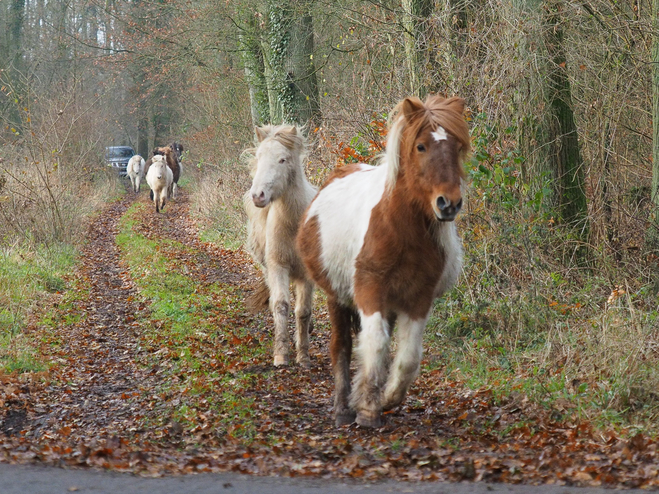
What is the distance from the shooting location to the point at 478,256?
8430 mm

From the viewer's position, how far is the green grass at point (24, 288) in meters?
8.08

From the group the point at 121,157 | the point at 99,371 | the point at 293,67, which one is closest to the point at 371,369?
the point at 99,371

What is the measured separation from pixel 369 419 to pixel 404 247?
1.26 meters

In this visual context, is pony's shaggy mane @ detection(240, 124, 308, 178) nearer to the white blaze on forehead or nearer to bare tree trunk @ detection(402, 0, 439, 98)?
bare tree trunk @ detection(402, 0, 439, 98)

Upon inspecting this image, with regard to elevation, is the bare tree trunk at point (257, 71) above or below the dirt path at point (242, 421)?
above

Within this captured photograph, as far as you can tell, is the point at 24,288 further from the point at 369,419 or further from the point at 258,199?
the point at 369,419

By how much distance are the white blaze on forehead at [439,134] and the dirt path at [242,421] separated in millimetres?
2048

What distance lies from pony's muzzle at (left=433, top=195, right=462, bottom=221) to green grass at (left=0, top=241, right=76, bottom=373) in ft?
15.7

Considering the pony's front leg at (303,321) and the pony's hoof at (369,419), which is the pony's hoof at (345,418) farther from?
the pony's front leg at (303,321)

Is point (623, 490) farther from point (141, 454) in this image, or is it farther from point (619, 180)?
point (619, 180)

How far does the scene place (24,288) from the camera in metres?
11.2

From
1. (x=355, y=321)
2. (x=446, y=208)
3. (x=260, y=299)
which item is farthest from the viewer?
(x=260, y=299)

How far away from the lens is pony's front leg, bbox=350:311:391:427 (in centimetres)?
541

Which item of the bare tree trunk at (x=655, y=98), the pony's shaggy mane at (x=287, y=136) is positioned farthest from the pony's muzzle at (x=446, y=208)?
the bare tree trunk at (x=655, y=98)
